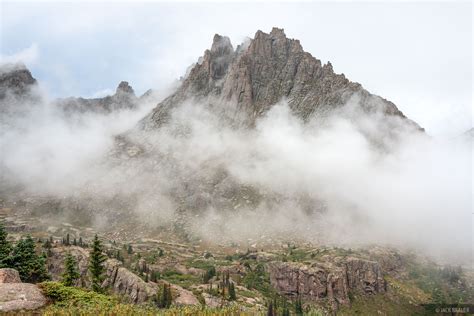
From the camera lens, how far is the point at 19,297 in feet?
187

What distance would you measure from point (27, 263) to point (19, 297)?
44.9m

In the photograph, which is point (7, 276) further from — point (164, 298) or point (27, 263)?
point (164, 298)

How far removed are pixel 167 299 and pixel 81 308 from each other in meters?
122

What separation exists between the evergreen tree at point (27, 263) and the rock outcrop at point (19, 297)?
116ft

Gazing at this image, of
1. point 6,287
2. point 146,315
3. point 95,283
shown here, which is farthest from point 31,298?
point 95,283

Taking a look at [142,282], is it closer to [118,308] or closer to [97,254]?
[97,254]

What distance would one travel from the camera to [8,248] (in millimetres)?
98250

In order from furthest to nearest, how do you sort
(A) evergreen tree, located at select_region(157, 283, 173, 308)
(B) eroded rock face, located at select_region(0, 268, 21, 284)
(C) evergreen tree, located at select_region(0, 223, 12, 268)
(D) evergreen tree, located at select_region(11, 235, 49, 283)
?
(A) evergreen tree, located at select_region(157, 283, 173, 308) < (D) evergreen tree, located at select_region(11, 235, 49, 283) < (C) evergreen tree, located at select_region(0, 223, 12, 268) < (B) eroded rock face, located at select_region(0, 268, 21, 284)

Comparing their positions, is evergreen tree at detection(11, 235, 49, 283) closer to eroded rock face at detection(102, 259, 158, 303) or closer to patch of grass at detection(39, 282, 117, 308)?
patch of grass at detection(39, 282, 117, 308)

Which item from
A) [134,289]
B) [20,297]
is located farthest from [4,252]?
[134,289]

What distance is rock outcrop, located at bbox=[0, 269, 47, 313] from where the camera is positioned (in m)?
54.9

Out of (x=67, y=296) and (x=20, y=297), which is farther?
(x=67, y=296)

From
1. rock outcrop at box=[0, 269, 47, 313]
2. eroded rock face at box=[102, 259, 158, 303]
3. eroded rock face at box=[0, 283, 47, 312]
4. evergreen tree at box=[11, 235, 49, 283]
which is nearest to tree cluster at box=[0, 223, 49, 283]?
evergreen tree at box=[11, 235, 49, 283]

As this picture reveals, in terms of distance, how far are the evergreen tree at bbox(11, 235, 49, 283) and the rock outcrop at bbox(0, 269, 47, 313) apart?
35370 millimetres
